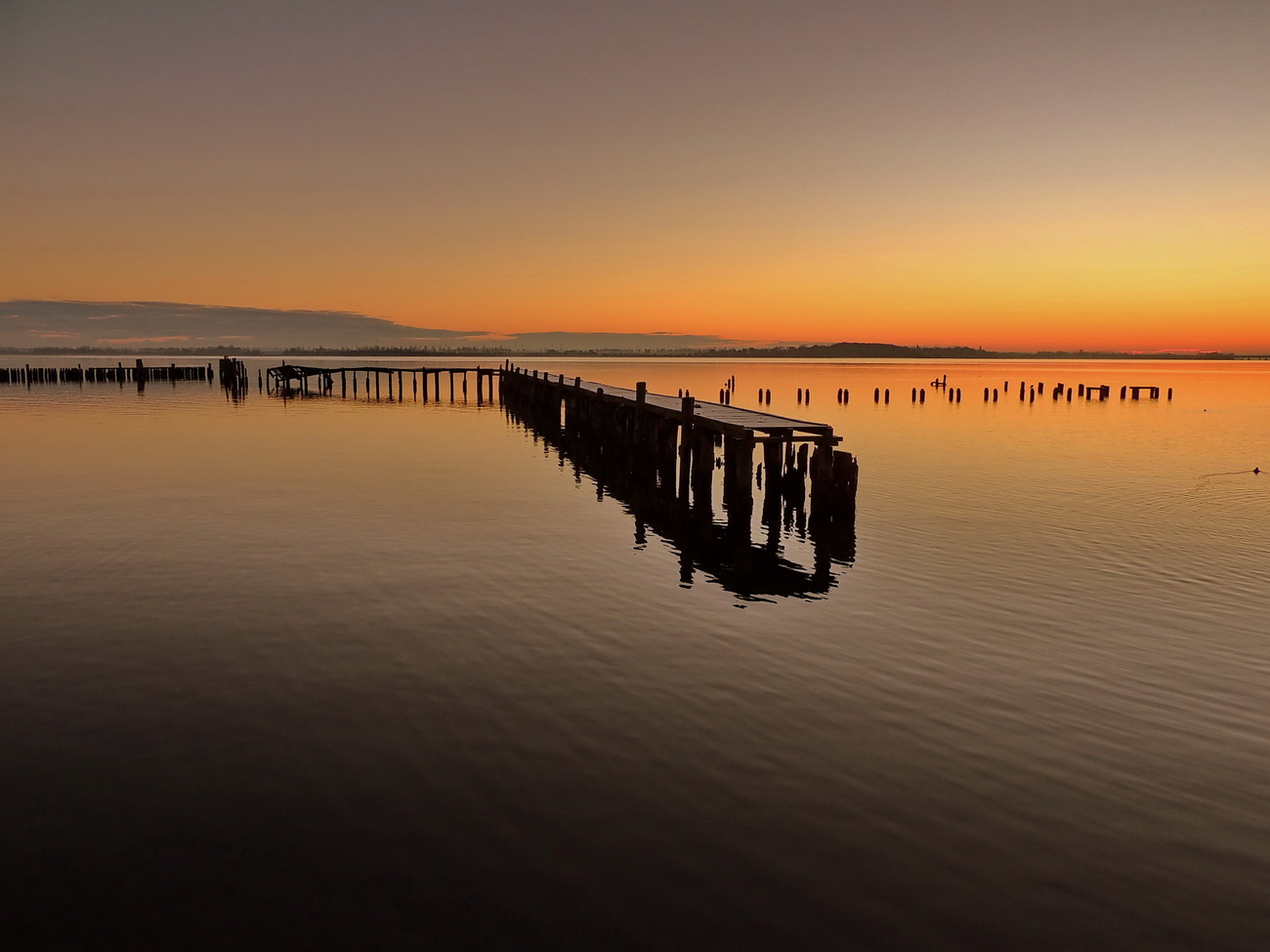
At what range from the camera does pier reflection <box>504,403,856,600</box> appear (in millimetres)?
13055

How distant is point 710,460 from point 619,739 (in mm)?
13034

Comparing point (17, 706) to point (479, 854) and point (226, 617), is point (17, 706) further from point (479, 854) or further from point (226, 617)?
point (479, 854)

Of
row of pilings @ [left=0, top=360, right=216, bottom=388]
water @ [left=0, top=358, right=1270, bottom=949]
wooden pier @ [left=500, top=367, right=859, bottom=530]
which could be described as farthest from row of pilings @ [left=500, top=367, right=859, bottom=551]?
row of pilings @ [left=0, top=360, right=216, bottom=388]

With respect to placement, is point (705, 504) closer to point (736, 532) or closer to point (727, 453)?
point (727, 453)

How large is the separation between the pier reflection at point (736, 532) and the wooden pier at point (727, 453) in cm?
8

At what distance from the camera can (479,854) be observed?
211 inches

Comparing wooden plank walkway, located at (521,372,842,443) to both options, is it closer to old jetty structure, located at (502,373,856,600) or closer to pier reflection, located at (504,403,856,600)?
old jetty structure, located at (502,373,856,600)

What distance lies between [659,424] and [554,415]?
19153 millimetres

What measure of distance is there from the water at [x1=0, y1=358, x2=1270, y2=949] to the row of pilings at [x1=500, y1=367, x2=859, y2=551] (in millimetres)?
1610

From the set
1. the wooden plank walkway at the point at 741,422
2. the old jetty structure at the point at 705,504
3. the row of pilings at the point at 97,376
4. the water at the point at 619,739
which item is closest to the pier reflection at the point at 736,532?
the old jetty structure at the point at 705,504

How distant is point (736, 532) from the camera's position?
16.6 meters

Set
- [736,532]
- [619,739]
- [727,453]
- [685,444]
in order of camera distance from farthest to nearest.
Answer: [685,444] < [727,453] < [736,532] < [619,739]

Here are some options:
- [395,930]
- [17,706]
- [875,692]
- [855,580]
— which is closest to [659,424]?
[855,580]

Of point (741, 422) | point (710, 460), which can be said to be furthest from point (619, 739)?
point (741, 422)
